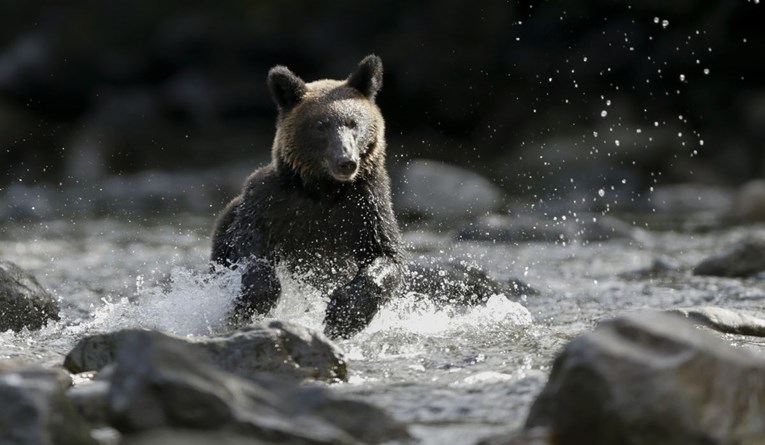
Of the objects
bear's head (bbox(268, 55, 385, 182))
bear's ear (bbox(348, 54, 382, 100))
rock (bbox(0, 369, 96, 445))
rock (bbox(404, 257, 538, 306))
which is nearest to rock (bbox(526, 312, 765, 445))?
rock (bbox(0, 369, 96, 445))

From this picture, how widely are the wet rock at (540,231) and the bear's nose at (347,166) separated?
6.35m

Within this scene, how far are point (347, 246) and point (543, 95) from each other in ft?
52.4

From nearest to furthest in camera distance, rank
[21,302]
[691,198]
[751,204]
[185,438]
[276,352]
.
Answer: [185,438]
[276,352]
[21,302]
[751,204]
[691,198]

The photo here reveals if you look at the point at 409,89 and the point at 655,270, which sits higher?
the point at 409,89

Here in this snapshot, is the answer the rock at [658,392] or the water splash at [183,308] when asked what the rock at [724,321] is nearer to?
the water splash at [183,308]

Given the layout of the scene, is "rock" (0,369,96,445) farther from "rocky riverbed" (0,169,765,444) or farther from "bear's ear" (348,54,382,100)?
"bear's ear" (348,54,382,100)

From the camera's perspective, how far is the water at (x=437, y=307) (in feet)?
14.6

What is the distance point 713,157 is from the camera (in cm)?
1975

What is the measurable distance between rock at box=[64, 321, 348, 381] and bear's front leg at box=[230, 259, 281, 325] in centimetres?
132

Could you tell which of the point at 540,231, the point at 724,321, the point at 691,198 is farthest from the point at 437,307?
the point at 691,198

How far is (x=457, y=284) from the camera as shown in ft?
26.7

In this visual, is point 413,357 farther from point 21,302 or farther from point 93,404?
point 21,302

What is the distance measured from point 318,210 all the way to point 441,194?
9752 mm

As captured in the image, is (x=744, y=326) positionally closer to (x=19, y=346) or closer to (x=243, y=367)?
(x=243, y=367)
